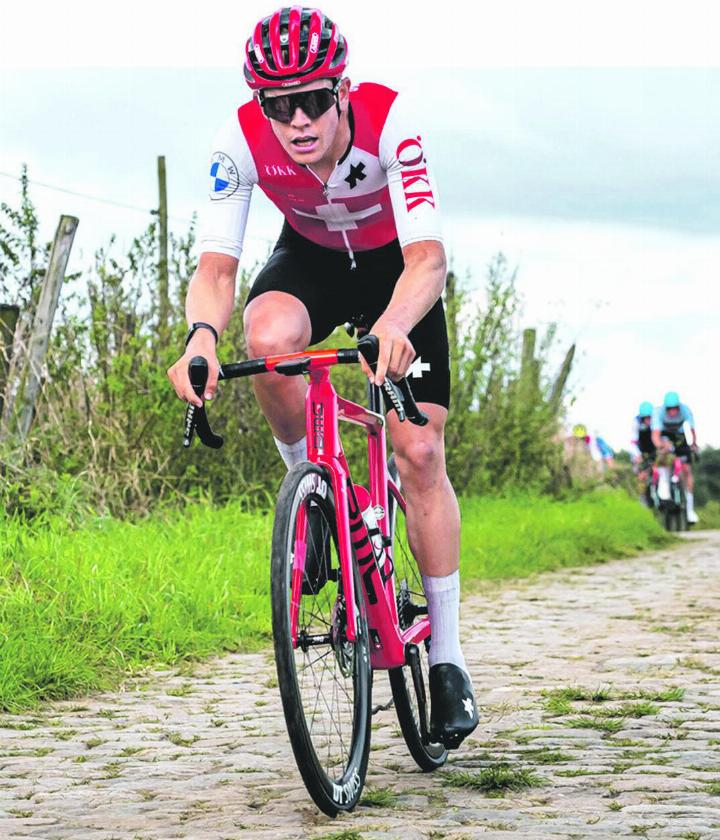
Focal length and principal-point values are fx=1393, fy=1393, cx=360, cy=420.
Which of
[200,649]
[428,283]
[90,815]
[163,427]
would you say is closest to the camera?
[90,815]

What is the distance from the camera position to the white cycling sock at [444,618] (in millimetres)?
4707

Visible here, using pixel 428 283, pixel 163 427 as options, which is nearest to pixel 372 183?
pixel 428 283

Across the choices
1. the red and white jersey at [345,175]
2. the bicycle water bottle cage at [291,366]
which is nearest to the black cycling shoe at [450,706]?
the bicycle water bottle cage at [291,366]

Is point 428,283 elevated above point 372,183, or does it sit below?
below

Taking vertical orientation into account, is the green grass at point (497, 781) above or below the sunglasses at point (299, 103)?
below

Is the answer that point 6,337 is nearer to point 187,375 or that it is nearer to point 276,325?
point 276,325

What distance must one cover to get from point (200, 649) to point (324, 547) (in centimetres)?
337

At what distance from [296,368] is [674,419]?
2135 cm

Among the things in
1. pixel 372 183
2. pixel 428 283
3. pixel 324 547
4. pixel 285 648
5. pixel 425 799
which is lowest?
pixel 425 799

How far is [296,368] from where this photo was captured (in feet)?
12.6

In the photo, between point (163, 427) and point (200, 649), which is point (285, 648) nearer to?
point (200, 649)

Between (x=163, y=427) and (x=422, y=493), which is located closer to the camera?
(x=422, y=493)

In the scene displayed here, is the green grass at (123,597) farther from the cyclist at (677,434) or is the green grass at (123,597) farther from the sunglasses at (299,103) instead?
the cyclist at (677,434)

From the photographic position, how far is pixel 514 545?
41.2ft
